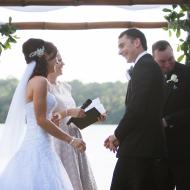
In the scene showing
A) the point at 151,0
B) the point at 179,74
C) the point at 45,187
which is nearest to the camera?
the point at 45,187

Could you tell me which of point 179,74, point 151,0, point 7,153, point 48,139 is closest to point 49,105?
point 48,139

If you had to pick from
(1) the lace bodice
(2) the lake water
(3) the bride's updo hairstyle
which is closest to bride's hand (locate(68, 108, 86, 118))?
(1) the lace bodice

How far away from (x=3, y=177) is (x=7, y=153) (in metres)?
0.32

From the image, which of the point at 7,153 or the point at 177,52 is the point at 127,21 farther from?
the point at 7,153

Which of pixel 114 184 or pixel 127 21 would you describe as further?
pixel 127 21

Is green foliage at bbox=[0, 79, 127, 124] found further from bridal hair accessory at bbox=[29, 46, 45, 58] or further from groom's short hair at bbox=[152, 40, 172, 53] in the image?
bridal hair accessory at bbox=[29, 46, 45, 58]


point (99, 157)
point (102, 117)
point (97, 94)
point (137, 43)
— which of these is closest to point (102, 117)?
point (102, 117)

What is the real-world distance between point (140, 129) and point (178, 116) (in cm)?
51

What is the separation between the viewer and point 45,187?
3.37 meters

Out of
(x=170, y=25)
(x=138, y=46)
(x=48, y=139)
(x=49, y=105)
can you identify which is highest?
(x=170, y=25)

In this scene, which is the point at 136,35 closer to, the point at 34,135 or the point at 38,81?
the point at 38,81

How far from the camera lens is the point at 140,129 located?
11.3ft

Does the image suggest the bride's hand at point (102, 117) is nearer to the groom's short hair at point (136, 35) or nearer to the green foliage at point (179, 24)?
the groom's short hair at point (136, 35)

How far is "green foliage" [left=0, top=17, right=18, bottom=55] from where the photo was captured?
14.3 feet
